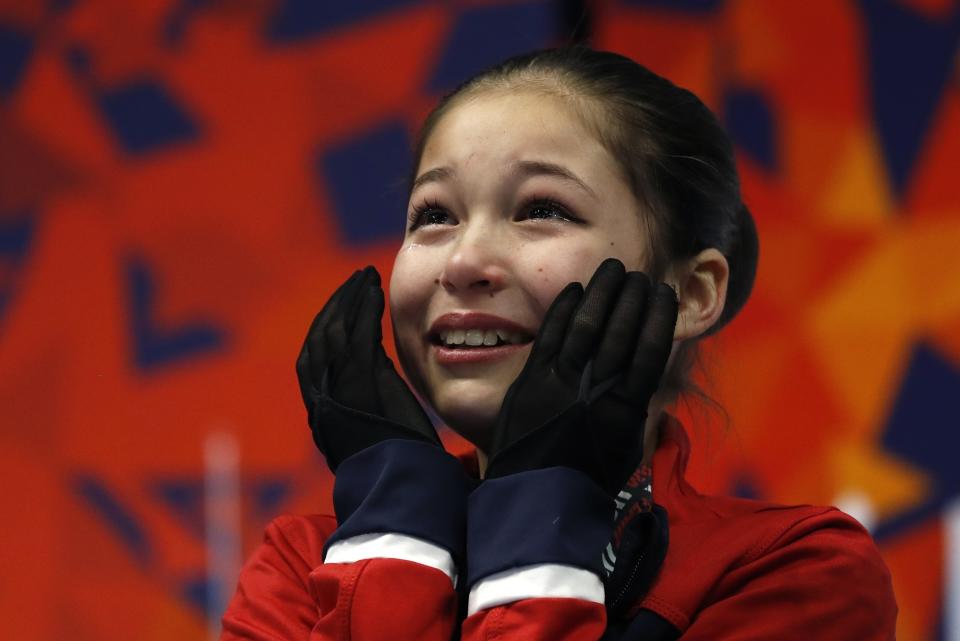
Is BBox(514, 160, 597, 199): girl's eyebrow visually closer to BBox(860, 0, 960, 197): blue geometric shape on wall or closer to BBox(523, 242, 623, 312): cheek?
BBox(523, 242, 623, 312): cheek

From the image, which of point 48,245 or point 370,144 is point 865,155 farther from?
point 48,245

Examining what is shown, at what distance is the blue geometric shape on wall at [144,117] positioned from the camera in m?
3.37

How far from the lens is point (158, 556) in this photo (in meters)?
3.25

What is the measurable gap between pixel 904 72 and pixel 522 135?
7.16 feet

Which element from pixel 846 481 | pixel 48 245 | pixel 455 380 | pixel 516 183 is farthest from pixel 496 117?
pixel 48 245

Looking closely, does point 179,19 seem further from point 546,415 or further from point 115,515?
point 546,415

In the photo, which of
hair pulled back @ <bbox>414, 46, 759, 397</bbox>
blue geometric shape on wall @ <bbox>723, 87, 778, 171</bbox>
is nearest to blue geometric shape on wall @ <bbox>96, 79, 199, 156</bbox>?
blue geometric shape on wall @ <bbox>723, 87, 778, 171</bbox>

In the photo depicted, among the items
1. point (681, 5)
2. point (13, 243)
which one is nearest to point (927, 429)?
point (681, 5)

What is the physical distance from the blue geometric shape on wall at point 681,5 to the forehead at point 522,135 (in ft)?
6.81

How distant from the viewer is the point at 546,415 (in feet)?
3.26

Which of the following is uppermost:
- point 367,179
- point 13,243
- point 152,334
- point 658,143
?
point 658,143

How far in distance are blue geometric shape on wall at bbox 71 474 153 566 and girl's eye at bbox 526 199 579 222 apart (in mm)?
2452

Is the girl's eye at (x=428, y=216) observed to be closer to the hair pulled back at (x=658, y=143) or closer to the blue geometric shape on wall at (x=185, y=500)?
the hair pulled back at (x=658, y=143)

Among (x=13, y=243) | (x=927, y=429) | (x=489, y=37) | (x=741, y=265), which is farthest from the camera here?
(x=13, y=243)
